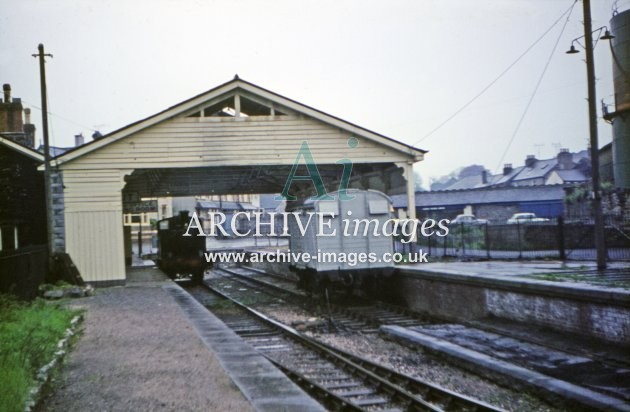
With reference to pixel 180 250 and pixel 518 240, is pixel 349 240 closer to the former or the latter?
pixel 180 250

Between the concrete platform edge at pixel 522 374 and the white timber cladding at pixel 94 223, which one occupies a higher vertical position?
the white timber cladding at pixel 94 223

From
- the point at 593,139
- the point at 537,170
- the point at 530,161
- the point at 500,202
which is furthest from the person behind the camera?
the point at 530,161

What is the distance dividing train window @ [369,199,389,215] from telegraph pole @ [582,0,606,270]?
5.26 metres

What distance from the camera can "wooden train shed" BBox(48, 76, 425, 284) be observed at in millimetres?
17750

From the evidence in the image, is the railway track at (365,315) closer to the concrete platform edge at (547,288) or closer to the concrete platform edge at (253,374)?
the concrete platform edge at (547,288)

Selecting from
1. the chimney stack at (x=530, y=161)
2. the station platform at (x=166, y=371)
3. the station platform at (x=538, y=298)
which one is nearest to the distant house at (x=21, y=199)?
the station platform at (x=166, y=371)

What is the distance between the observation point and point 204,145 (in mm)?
18047

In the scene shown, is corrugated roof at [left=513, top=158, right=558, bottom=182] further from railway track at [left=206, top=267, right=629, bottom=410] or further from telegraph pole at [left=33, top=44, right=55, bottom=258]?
telegraph pole at [left=33, top=44, right=55, bottom=258]

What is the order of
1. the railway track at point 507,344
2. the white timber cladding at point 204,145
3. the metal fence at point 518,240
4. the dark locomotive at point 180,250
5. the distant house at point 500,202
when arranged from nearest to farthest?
the railway track at point 507,344
the white timber cladding at point 204,145
the metal fence at point 518,240
the dark locomotive at point 180,250
the distant house at point 500,202

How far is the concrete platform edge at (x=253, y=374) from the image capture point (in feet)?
19.2

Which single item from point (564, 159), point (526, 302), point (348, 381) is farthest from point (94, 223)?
point (564, 159)

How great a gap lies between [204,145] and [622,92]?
1117 inches

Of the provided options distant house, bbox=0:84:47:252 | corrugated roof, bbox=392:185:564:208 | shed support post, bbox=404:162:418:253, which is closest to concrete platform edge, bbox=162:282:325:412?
shed support post, bbox=404:162:418:253

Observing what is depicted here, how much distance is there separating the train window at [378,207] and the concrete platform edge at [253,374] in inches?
247
